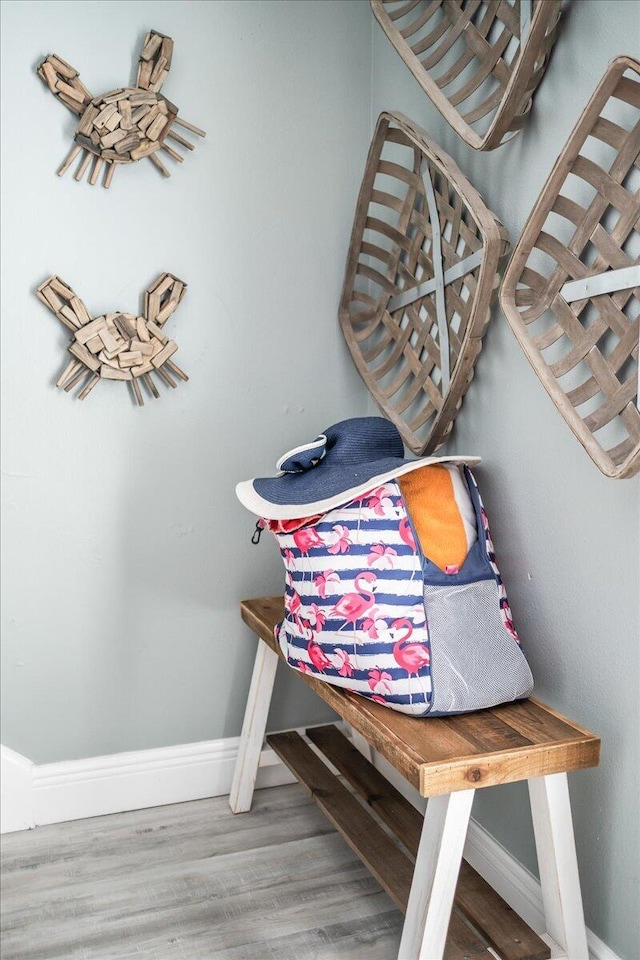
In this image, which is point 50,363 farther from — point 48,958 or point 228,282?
point 48,958

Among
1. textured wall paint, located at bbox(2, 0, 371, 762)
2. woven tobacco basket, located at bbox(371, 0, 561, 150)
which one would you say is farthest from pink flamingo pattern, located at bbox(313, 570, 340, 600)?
woven tobacco basket, located at bbox(371, 0, 561, 150)

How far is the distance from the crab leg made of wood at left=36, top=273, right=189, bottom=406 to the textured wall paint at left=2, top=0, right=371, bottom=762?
4 centimetres

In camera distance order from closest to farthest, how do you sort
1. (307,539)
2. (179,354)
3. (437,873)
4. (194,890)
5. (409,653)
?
1. (437,873)
2. (409,653)
3. (307,539)
4. (194,890)
5. (179,354)

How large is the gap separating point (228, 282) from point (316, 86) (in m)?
0.53

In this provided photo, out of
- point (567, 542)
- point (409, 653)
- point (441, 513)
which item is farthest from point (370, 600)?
point (567, 542)

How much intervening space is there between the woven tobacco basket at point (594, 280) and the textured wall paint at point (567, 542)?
0.34 ft

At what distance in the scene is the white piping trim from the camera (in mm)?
1490

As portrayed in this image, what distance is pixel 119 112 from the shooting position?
6.12 ft

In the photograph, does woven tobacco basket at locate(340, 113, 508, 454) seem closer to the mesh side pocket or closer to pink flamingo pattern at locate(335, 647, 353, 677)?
the mesh side pocket

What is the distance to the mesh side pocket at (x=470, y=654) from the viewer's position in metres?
1.43

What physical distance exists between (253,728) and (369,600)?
780 millimetres

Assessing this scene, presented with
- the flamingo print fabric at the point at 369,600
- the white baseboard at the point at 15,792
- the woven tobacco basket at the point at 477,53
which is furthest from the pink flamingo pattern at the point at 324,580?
the white baseboard at the point at 15,792

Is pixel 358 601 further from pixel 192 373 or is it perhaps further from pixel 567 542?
pixel 192 373

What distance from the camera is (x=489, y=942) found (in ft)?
4.59
